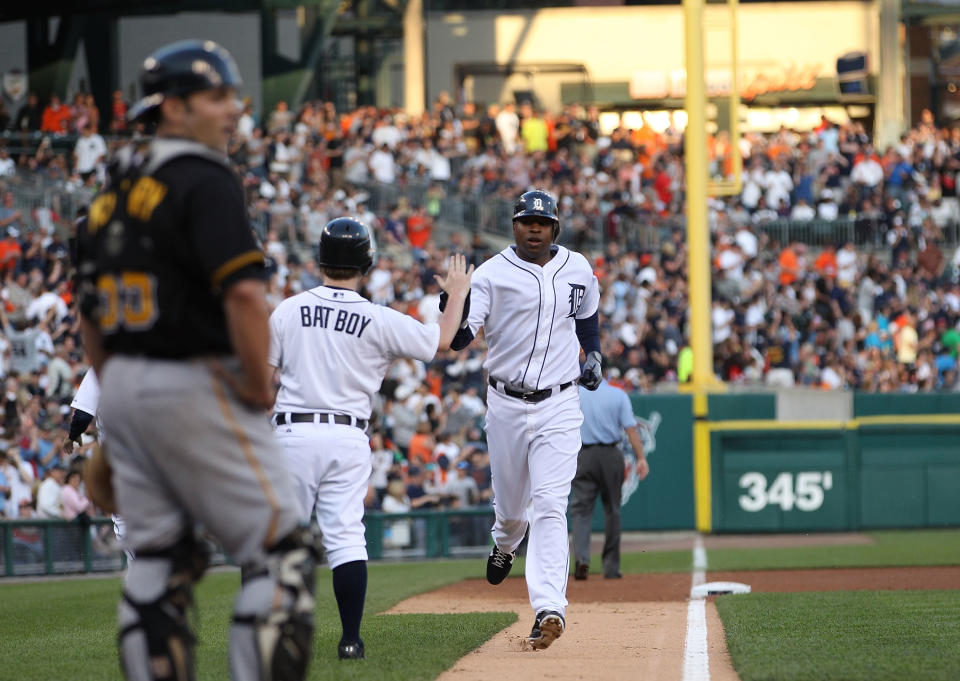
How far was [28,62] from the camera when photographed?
105ft

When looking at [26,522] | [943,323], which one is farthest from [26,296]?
[943,323]

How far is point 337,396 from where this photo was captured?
6.82 meters

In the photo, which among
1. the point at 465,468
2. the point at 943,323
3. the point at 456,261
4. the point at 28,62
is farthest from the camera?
the point at 28,62

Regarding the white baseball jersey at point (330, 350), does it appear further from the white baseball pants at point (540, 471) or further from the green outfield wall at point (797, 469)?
the green outfield wall at point (797, 469)

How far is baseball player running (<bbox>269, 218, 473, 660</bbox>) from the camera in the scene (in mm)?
6750

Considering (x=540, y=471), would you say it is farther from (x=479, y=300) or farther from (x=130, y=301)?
(x=130, y=301)

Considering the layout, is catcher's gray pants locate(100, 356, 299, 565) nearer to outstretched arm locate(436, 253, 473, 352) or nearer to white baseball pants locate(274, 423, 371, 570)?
outstretched arm locate(436, 253, 473, 352)

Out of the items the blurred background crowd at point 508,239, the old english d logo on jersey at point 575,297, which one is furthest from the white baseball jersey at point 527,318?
the blurred background crowd at point 508,239

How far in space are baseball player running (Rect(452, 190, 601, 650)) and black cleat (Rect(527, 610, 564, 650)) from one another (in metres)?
0.13

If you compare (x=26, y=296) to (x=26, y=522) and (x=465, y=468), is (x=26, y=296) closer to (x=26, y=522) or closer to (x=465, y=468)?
(x=26, y=522)

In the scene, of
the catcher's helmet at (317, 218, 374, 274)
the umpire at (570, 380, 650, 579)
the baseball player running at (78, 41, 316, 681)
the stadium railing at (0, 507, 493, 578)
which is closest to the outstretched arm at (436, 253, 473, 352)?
the catcher's helmet at (317, 218, 374, 274)

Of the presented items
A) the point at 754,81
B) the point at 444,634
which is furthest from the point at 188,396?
the point at 754,81

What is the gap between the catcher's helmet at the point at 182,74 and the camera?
430 centimetres

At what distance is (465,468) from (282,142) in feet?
33.5
